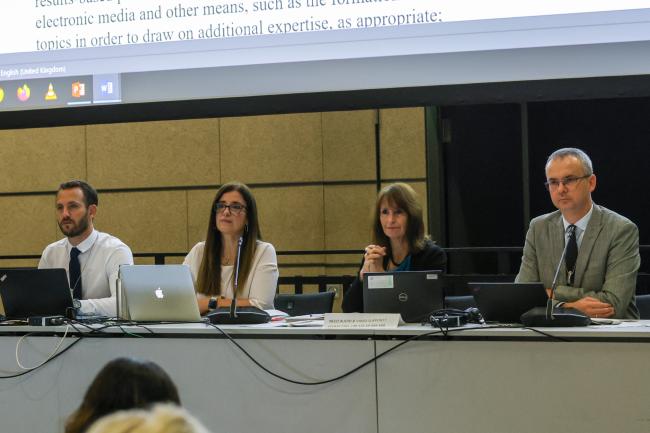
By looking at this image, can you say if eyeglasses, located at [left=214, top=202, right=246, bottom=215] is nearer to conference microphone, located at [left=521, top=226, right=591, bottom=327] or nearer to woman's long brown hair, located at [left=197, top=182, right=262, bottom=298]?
woman's long brown hair, located at [left=197, top=182, right=262, bottom=298]

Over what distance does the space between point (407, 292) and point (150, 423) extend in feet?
6.74

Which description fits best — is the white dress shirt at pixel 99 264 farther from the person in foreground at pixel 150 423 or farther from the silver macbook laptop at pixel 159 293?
the person in foreground at pixel 150 423

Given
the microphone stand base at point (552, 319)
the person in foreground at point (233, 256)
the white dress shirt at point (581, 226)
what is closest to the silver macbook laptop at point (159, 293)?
the person in foreground at point (233, 256)

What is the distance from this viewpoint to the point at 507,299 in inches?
112

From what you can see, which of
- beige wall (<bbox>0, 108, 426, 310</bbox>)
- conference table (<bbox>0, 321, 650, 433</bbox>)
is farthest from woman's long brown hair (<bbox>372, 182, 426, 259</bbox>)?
beige wall (<bbox>0, 108, 426, 310</bbox>)

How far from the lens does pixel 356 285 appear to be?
365 centimetres

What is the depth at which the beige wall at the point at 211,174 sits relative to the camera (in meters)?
6.13

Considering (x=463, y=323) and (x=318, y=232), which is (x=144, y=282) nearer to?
(x=463, y=323)

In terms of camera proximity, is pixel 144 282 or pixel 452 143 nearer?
pixel 144 282

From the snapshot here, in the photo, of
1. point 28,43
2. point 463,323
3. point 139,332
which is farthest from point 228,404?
point 28,43

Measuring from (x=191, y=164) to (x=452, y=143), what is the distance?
191cm

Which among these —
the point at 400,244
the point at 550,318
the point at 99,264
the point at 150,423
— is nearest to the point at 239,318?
the point at 400,244

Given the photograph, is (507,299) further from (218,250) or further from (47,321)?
(47,321)

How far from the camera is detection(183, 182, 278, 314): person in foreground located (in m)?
3.82
